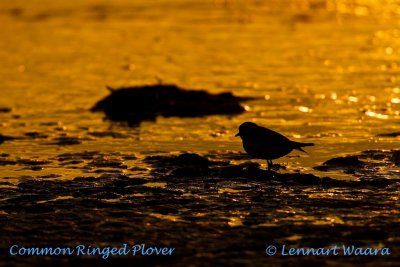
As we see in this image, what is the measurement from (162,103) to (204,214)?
1197 cm

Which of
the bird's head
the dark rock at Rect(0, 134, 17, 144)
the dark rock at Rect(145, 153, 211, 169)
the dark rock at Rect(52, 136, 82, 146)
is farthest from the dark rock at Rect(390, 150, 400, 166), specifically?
the dark rock at Rect(0, 134, 17, 144)

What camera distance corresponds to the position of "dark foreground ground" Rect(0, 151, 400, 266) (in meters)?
10.6

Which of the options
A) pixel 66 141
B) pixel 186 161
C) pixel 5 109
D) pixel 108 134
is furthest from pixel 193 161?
pixel 5 109

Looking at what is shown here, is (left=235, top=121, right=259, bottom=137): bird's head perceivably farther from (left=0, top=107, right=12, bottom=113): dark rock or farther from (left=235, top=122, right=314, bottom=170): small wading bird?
(left=0, top=107, right=12, bottom=113): dark rock

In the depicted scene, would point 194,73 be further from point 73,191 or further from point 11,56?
point 73,191

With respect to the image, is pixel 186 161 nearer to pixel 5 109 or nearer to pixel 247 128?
pixel 247 128

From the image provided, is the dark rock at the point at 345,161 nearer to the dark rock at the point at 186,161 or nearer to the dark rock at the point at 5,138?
the dark rock at the point at 186,161

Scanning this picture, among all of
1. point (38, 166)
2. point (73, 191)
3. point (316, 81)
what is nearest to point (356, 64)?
point (316, 81)

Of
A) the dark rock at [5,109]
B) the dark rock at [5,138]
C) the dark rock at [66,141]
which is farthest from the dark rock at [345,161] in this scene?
the dark rock at [5,109]

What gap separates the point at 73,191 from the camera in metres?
13.9

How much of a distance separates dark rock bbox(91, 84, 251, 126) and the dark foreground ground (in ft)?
23.9

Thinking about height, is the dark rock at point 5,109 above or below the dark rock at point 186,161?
above

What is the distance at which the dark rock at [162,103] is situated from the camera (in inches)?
918

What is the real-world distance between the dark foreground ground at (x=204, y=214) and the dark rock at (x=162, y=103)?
287 inches
